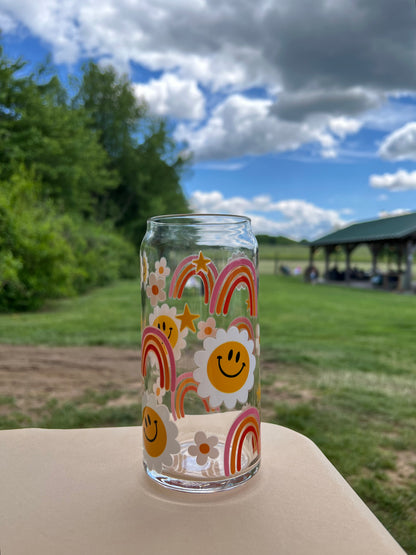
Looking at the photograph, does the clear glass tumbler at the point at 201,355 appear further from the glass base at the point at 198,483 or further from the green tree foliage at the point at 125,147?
the green tree foliage at the point at 125,147

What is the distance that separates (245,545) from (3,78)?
18860mm

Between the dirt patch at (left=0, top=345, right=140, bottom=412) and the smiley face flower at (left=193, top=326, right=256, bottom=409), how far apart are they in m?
3.03

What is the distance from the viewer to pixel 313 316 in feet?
27.8

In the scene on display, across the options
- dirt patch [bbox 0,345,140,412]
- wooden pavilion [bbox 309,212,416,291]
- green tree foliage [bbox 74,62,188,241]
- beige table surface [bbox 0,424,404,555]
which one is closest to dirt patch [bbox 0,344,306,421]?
dirt patch [bbox 0,345,140,412]

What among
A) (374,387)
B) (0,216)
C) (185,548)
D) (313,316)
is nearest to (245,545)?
(185,548)

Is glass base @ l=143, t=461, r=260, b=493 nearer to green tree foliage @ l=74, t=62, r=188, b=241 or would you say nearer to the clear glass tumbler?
the clear glass tumbler

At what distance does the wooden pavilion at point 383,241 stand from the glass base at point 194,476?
51.0 feet

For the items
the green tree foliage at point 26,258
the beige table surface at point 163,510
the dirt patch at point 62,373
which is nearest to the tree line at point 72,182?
the green tree foliage at point 26,258

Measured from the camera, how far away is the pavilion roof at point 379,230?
1594 centimetres

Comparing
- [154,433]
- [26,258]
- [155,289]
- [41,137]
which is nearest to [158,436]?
[154,433]

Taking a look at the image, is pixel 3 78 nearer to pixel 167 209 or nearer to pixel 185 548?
pixel 167 209

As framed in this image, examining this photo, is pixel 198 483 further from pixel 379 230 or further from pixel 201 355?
pixel 379 230

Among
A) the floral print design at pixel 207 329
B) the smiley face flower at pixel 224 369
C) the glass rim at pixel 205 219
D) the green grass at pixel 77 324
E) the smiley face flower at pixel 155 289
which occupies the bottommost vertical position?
the green grass at pixel 77 324

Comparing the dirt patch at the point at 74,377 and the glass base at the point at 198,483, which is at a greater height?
the glass base at the point at 198,483
